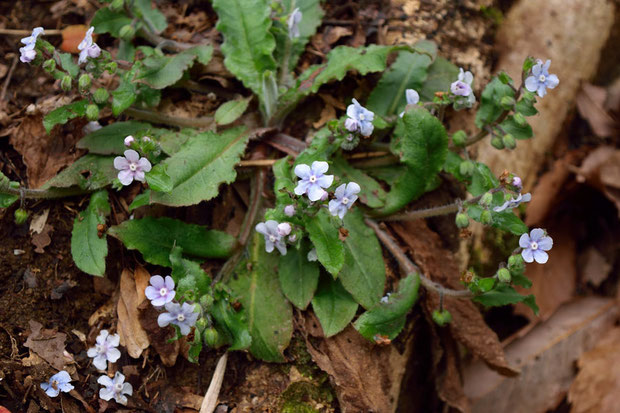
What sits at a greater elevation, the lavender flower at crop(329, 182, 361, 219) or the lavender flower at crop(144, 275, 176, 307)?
the lavender flower at crop(329, 182, 361, 219)

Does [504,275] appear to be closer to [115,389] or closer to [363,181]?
[363,181]

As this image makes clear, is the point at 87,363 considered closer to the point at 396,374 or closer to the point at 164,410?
the point at 164,410

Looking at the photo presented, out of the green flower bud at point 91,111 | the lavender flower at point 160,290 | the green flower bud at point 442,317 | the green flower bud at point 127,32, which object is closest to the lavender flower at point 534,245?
the green flower bud at point 442,317

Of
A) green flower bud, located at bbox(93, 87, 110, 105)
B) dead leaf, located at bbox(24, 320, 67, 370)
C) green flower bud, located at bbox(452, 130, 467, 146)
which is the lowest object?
dead leaf, located at bbox(24, 320, 67, 370)

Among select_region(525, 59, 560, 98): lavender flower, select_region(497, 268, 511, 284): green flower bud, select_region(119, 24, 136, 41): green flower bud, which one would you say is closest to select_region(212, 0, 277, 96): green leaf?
select_region(119, 24, 136, 41): green flower bud

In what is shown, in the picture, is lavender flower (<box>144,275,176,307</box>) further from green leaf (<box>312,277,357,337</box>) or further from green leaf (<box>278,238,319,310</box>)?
green leaf (<box>312,277,357,337</box>)

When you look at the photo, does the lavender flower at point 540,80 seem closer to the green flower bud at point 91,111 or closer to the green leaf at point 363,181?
the green leaf at point 363,181

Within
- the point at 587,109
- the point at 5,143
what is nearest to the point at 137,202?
the point at 5,143
